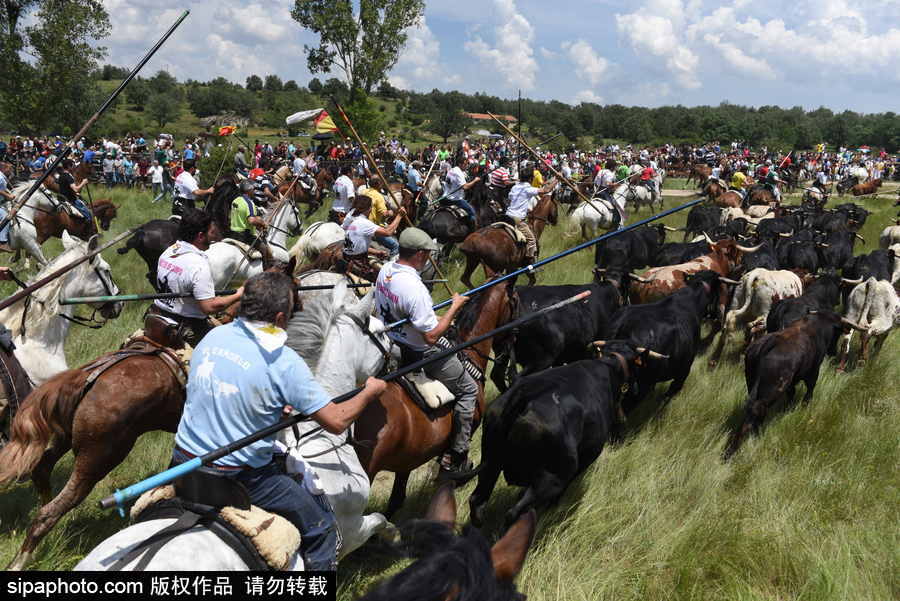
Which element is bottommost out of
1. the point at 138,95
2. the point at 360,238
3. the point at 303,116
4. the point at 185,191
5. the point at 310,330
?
the point at 310,330

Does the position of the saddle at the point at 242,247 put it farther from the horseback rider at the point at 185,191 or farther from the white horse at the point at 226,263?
the horseback rider at the point at 185,191

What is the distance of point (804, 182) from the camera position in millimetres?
38312

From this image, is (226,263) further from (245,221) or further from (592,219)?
(592,219)

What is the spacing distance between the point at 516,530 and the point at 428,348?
235cm

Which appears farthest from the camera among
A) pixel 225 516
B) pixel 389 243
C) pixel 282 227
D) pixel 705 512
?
pixel 282 227

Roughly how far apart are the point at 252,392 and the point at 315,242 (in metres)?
7.68

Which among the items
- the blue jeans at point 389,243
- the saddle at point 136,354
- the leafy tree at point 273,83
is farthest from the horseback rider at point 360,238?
the leafy tree at point 273,83

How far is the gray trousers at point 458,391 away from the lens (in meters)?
4.97

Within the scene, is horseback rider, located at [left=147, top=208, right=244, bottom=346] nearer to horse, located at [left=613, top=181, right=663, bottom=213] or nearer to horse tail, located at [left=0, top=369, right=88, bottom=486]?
horse tail, located at [left=0, top=369, right=88, bottom=486]

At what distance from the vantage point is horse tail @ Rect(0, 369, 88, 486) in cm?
421

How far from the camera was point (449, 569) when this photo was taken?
223 cm

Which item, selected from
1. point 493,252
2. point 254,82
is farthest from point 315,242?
point 254,82

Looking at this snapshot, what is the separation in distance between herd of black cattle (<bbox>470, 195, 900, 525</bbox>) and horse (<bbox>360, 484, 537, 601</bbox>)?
2.15 m

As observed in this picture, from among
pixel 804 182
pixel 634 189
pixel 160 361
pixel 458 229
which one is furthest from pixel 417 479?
pixel 804 182
